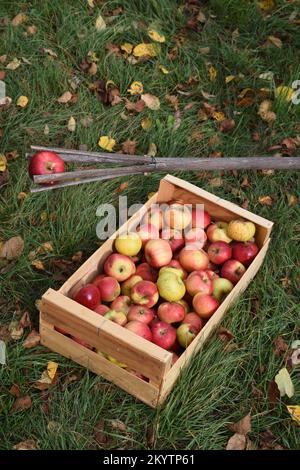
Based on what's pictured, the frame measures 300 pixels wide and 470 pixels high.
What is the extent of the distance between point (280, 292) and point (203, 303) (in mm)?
539

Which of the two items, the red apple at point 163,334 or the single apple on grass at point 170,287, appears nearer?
the red apple at point 163,334

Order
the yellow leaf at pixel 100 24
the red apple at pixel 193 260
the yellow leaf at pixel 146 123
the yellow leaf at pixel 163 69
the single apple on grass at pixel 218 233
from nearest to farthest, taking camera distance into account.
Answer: the red apple at pixel 193 260
the single apple on grass at pixel 218 233
the yellow leaf at pixel 146 123
the yellow leaf at pixel 163 69
the yellow leaf at pixel 100 24

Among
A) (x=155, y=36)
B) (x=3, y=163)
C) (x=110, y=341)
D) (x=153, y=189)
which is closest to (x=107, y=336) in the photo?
(x=110, y=341)

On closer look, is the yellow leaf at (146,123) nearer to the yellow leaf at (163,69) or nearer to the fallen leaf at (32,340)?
the yellow leaf at (163,69)

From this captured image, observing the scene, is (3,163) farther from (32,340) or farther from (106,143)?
(32,340)

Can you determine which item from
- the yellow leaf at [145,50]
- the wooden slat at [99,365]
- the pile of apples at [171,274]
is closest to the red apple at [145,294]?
the pile of apples at [171,274]

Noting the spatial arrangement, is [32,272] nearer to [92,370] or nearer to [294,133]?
[92,370]

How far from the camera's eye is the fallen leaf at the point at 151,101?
147 inches

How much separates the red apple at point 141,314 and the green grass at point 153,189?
272 mm

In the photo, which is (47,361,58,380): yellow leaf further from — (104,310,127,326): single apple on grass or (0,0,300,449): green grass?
(104,310,127,326): single apple on grass

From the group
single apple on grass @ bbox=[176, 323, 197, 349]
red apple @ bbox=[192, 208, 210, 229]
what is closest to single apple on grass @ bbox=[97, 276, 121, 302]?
single apple on grass @ bbox=[176, 323, 197, 349]

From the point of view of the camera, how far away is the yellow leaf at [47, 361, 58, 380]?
98.7 inches

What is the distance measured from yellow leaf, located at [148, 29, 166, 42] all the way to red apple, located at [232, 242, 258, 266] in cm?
180
